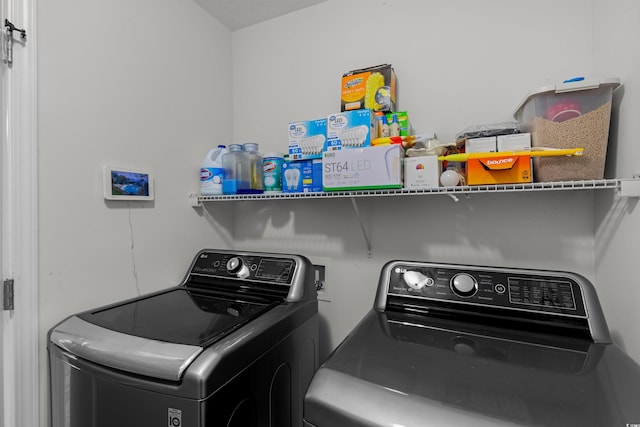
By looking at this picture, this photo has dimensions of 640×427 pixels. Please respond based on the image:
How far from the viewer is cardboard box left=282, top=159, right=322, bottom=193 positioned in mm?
1360

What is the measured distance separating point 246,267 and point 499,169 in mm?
1061

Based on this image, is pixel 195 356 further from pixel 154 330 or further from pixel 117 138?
pixel 117 138

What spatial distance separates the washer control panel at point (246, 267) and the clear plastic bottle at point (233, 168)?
34 centimetres

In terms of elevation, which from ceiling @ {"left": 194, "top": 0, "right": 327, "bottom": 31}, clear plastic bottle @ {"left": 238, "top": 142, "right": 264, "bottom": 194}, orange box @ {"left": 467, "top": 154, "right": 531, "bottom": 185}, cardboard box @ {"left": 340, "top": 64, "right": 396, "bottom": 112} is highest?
ceiling @ {"left": 194, "top": 0, "right": 327, "bottom": 31}

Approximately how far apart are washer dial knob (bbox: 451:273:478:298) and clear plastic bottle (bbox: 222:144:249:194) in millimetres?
1040

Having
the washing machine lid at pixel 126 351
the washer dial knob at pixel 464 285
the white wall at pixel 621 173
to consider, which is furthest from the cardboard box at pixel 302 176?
the white wall at pixel 621 173

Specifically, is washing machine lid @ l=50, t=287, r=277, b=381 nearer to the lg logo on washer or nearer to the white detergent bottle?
the lg logo on washer

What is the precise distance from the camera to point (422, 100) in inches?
56.4

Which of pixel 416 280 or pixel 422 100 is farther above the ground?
pixel 422 100

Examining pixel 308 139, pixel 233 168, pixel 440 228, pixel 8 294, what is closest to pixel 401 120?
pixel 308 139

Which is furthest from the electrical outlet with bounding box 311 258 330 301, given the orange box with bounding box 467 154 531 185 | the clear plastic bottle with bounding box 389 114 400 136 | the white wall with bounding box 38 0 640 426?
the orange box with bounding box 467 154 531 185

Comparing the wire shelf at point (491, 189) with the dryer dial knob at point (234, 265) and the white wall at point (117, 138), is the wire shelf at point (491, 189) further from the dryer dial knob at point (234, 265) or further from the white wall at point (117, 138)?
the white wall at point (117, 138)

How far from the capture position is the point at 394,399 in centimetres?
61

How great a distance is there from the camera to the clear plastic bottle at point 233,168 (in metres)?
1.54
